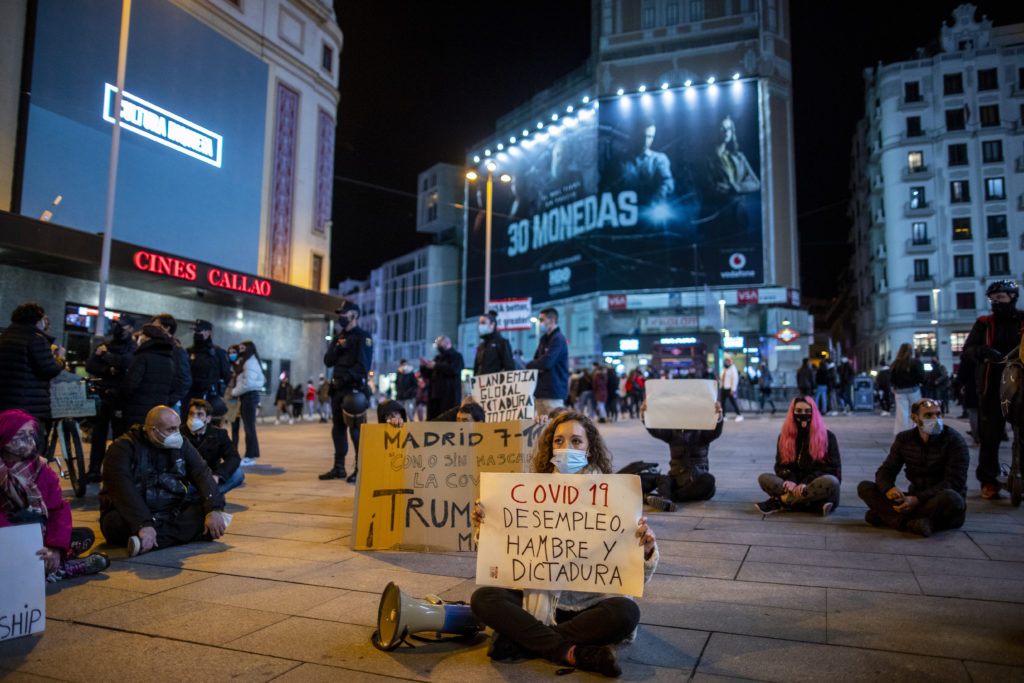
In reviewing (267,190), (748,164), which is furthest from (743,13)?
(267,190)

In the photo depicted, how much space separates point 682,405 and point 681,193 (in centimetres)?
4017

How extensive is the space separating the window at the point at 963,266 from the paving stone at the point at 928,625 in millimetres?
57309

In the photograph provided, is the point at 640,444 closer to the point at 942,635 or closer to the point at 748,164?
the point at 942,635

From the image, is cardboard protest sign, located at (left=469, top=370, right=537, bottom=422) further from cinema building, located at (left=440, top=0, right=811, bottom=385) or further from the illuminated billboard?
the illuminated billboard

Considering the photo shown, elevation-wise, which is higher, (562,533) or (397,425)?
(397,425)

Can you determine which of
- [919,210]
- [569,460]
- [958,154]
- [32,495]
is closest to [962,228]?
[919,210]

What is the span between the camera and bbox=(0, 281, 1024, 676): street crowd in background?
3471 mm

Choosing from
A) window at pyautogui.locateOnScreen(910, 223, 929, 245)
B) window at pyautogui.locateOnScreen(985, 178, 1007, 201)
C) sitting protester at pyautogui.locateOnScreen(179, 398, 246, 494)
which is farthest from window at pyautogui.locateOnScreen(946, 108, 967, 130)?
sitting protester at pyautogui.locateOnScreen(179, 398, 246, 494)

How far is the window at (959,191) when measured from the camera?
5134 cm

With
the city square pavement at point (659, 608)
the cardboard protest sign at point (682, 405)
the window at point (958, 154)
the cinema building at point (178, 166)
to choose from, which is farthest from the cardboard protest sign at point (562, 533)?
the window at point (958, 154)

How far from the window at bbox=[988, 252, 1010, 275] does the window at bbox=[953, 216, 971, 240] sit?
2.22m

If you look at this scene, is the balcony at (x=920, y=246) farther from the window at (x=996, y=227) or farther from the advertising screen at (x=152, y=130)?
the advertising screen at (x=152, y=130)

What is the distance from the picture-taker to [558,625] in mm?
3027

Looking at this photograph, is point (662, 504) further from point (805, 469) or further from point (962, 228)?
point (962, 228)
